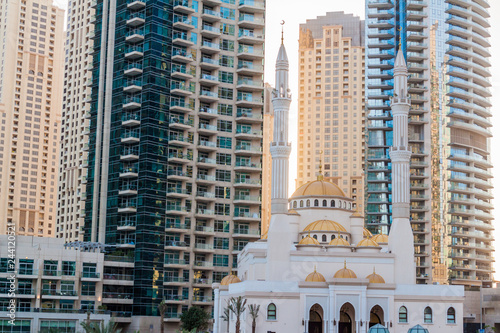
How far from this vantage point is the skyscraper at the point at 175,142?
285 ft

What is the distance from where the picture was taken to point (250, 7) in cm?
9900

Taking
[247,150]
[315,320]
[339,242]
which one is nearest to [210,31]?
[247,150]

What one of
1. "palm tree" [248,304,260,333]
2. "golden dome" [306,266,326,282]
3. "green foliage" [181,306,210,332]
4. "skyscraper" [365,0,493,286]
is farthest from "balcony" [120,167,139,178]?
"skyscraper" [365,0,493,286]

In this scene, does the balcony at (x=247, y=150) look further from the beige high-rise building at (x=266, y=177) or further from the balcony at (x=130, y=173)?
the beige high-rise building at (x=266, y=177)

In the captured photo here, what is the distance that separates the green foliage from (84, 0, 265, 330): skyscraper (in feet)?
12.6

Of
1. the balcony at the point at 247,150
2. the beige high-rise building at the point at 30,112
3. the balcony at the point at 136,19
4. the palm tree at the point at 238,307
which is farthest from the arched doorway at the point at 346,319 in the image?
the beige high-rise building at the point at 30,112

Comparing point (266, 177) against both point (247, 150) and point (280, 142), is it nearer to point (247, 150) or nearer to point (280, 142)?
point (247, 150)

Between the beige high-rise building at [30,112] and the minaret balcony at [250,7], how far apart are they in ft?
198

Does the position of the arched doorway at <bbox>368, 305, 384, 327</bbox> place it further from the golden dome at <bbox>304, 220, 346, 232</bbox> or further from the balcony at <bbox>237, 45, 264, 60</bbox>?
the balcony at <bbox>237, 45, 264, 60</bbox>

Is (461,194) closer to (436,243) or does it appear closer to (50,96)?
(436,243)

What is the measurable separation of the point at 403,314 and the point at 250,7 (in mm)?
50702

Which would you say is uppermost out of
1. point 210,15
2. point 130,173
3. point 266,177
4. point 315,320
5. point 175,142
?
point 210,15

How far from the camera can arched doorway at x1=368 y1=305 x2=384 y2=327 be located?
65.4 meters

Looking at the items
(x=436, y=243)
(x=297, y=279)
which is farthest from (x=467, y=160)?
(x=297, y=279)
